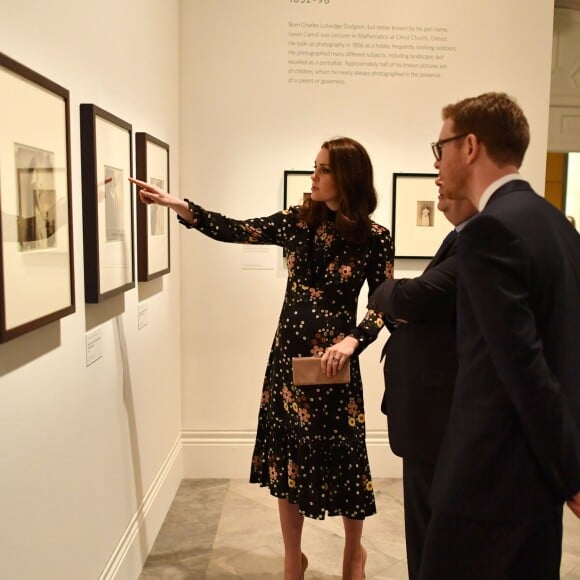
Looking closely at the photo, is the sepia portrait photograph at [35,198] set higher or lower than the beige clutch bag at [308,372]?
higher

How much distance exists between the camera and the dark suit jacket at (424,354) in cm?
157

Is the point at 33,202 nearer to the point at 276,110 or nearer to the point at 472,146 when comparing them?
the point at 472,146

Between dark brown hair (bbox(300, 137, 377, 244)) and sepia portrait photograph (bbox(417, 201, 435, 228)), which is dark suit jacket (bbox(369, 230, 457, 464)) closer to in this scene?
dark brown hair (bbox(300, 137, 377, 244))

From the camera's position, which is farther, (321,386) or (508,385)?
(321,386)

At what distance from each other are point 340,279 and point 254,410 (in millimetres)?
1620

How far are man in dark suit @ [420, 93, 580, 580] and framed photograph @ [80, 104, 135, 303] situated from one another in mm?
1113

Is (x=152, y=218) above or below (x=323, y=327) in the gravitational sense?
above

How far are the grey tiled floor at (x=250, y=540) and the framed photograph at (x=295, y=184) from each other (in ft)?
5.75

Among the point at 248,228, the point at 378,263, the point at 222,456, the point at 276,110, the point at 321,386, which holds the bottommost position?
the point at 222,456

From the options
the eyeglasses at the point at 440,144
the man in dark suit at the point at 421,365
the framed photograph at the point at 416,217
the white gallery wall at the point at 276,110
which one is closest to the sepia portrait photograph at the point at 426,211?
the framed photograph at the point at 416,217

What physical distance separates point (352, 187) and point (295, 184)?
1295mm

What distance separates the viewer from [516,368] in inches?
47.4

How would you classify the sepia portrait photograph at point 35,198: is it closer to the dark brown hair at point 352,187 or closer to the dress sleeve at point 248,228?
the dress sleeve at point 248,228

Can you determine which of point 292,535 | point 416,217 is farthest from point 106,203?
point 416,217
